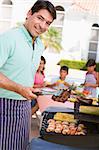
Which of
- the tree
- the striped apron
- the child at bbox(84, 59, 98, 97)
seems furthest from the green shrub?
the striped apron

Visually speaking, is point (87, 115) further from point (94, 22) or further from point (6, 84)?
point (94, 22)

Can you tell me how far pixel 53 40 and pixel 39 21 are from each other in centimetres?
1449

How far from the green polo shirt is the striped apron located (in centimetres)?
5

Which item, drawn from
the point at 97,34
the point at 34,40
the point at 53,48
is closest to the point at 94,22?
the point at 97,34

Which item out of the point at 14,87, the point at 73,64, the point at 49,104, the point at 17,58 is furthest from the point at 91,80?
the point at 73,64

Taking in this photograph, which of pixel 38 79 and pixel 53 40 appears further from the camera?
pixel 53 40

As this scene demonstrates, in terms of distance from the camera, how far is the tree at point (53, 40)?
1638cm

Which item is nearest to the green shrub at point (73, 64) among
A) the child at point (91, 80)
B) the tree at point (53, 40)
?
the tree at point (53, 40)

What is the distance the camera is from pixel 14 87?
2023 millimetres

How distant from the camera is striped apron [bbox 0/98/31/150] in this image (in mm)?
2248

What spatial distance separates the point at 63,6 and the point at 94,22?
162 cm

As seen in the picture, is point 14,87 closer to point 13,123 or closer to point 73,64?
point 13,123

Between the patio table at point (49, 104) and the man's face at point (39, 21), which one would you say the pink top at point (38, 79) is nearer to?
the patio table at point (49, 104)

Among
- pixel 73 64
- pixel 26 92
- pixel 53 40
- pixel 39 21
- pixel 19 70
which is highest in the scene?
pixel 53 40
